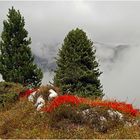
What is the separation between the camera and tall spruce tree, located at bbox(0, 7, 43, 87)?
53.0 m

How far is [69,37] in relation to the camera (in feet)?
185

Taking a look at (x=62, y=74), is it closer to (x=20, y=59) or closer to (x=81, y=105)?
(x=20, y=59)

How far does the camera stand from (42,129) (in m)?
25.1

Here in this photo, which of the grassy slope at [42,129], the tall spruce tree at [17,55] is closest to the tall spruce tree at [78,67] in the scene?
the tall spruce tree at [17,55]

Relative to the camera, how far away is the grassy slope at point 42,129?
23.4 metres

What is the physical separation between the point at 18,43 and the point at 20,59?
2.45m

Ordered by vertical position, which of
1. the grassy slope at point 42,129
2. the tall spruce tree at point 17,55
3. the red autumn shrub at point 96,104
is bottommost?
the grassy slope at point 42,129

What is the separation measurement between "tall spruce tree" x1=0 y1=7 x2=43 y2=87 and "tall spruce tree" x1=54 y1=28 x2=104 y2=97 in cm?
295

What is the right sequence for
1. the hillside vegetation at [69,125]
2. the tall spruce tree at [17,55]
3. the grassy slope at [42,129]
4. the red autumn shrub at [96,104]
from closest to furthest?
the grassy slope at [42,129] < the hillside vegetation at [69,125] < the red autumn shrub at [96,104] < the tall spruce tree at [17,55]

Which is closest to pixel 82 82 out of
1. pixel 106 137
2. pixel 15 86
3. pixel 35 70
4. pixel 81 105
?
pixel 35 70

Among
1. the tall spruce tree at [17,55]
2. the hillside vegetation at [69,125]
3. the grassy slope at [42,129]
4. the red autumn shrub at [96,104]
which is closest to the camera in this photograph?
the grassy slope at [42,129]

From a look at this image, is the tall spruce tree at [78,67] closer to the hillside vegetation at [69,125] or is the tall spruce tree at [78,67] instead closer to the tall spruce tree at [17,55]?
the tall spruce tree at [17,55]

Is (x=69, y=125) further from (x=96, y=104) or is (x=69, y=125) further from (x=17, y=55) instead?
(x=17, y=55)

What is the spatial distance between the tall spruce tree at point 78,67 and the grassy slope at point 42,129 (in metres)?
24.0
